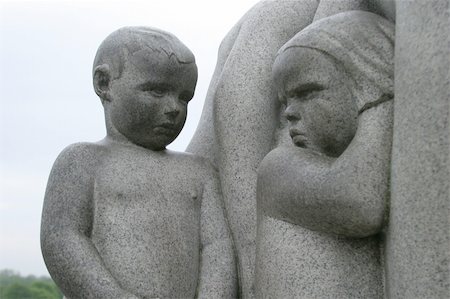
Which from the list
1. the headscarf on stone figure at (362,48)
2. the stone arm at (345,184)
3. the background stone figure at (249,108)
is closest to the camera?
the stone arm at (345,184)

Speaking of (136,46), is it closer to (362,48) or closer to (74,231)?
(74,231)

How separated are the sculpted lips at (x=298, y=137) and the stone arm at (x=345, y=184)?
2.5 inches

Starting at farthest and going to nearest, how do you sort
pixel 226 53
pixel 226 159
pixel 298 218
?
1. pixel 226 53
2. pixel 226 159
3. pixel 298 218

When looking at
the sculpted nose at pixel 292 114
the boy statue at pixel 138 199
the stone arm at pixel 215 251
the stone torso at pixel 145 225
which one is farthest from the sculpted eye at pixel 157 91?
the sculpted nose at pixel 292 114

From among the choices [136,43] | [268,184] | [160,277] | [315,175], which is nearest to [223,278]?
[160,277]

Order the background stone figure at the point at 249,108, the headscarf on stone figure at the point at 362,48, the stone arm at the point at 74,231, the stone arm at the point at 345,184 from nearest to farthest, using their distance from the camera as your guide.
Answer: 1. the stone arm at the point at 345,184
2. the headscarf on stone figure at the point at 362,48
3. the stone arm at the point at 74,231
4. the background stone figure at the point at 249,108

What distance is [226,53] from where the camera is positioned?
3.51m

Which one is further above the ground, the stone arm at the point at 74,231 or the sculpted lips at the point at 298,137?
the sculpted lips at the point at 298,137

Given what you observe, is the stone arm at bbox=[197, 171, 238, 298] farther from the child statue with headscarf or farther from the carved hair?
the carved hair

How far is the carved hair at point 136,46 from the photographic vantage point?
9.68ft

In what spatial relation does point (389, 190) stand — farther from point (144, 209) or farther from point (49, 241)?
point (49, 241)

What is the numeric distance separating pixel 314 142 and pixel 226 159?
522 mm

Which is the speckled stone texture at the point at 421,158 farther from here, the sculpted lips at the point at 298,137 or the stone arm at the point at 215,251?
the stone arm at the point at 215,251

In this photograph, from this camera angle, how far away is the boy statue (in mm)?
2748
